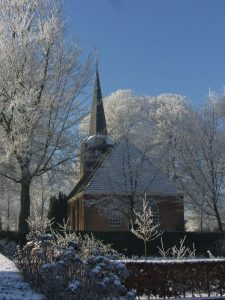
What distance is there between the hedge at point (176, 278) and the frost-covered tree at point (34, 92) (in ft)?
40.1

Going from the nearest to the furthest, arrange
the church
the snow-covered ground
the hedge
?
1. the snow-covered ground
2. the hedge
3. the church

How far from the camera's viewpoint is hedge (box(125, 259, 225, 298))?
12.6 m

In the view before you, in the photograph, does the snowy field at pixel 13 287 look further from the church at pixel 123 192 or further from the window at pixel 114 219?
the window at pixel 114 219

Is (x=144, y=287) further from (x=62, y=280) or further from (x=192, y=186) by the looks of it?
(x=192, y=186)

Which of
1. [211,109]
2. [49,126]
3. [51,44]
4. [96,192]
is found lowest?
[96,192]

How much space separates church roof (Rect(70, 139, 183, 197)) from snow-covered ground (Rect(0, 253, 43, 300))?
2182 centimetres

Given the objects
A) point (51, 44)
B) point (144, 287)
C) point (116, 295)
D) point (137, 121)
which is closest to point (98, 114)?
point (137, 121)

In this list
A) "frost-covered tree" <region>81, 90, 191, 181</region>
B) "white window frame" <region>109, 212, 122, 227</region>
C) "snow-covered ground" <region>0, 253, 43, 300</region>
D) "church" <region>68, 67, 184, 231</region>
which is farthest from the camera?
"frost-covered tree" <region>81, 90, 191, 181</region>

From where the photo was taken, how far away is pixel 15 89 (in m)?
24.2

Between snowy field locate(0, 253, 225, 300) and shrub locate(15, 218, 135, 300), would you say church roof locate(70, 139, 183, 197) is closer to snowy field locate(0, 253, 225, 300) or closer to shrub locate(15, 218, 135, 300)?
snowy field locate(0, 253, 225, 300)

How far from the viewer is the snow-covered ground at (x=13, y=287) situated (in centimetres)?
777

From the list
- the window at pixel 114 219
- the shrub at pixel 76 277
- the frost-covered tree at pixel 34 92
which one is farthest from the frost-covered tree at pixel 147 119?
the shrub at pixel 76 277

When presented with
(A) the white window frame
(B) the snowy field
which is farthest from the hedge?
(A) the white window frame

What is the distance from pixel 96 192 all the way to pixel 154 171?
14.5 ft
